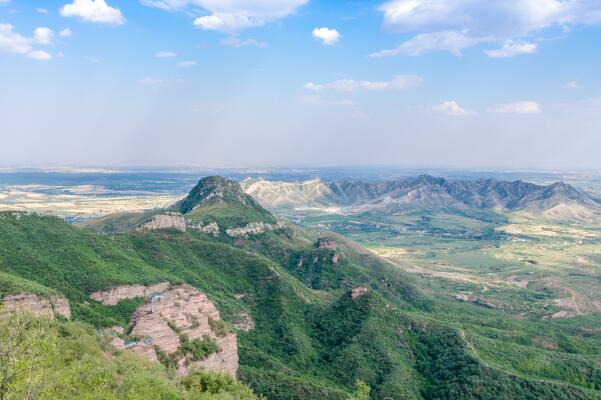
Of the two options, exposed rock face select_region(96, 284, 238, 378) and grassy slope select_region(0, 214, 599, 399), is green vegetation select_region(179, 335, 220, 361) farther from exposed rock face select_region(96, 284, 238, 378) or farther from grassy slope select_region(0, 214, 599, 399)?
grassy slope select_region(0, 214, 599, 399)

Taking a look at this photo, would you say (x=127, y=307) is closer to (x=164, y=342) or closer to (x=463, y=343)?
(x=164, y=342)

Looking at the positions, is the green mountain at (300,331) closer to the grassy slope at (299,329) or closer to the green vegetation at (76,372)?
the grassy slope at (299,329)

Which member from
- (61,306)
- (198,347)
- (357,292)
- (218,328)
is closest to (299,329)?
(357,292)

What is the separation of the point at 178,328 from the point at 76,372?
Answer: 162 feet

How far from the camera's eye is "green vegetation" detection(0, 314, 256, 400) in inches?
1579

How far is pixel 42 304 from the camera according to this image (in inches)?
3839

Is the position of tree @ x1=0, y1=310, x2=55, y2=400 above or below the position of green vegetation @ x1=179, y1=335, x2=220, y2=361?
above

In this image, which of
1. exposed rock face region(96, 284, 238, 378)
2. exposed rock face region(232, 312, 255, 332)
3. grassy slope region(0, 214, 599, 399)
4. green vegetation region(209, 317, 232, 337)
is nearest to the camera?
exposed rock face region(96, 284, 238, 378)

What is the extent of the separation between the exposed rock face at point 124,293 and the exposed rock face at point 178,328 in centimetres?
26

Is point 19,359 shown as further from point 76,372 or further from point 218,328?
point 218,328

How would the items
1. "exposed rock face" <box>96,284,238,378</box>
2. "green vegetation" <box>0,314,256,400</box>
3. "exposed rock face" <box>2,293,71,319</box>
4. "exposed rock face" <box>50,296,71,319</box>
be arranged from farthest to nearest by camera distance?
1. "exposed rock face" <box>50,296,71,319</box>
2. "exposed rock face" <box>2,293,71,319</box>
3. "exposed rock face" <box>96,284,238,378</box>
4. "green vegetation" <box>0,314,256,400</box>

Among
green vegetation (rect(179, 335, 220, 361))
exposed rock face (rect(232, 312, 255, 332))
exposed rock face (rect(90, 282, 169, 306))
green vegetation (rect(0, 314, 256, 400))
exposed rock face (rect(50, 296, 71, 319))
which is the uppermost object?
green vegetation (rect(0, 314, 256, 400))

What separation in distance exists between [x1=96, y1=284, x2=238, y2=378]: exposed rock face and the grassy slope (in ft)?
23.5

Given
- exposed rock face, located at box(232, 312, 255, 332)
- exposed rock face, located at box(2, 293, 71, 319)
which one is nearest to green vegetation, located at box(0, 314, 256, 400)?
exposed rock face, located at box(2, 293, 71, 319)
